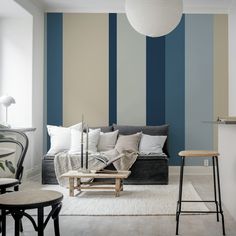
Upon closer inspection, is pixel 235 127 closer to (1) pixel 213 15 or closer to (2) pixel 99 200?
(2) pixel 99 200

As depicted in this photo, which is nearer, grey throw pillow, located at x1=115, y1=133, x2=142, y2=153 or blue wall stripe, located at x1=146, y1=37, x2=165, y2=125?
grey throw pillow, located at x1=115, y1=133, x2=142, y2=153

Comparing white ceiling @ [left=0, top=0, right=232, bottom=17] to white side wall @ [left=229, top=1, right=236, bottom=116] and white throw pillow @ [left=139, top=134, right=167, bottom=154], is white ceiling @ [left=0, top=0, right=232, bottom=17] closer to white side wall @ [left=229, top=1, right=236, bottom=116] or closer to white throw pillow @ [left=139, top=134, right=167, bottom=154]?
white side wall @ [left=229, top=1, right=236, bottom=116]

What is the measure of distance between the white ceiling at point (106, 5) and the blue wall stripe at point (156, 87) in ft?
2.61

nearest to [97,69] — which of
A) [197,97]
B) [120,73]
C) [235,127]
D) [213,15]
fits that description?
[120,73]

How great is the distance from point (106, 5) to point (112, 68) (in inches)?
43.0

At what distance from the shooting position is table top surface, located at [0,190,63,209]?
196 cm

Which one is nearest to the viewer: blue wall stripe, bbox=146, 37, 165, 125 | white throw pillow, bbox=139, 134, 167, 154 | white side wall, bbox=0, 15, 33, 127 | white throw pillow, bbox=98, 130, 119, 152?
white throw pillow, bbox=139, 134, 167, 154

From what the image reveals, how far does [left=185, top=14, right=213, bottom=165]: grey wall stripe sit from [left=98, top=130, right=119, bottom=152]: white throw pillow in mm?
1393

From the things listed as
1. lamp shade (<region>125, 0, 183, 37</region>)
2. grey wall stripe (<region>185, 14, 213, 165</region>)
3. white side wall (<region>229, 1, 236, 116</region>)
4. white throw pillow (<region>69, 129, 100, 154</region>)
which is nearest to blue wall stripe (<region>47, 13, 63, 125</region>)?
white throw pillow (<region>69, 129, 100, 154</region>)

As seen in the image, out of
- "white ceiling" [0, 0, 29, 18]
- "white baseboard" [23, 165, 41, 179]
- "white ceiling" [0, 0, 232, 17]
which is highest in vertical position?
"white ceiling" [0, 0, 232, 17]

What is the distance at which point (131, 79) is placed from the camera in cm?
657

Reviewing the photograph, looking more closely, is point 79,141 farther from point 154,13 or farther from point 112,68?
point 154,13

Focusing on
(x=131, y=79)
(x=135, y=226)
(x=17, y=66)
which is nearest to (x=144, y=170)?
(x=131, y=79)

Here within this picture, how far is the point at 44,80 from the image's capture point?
655 centimetres
